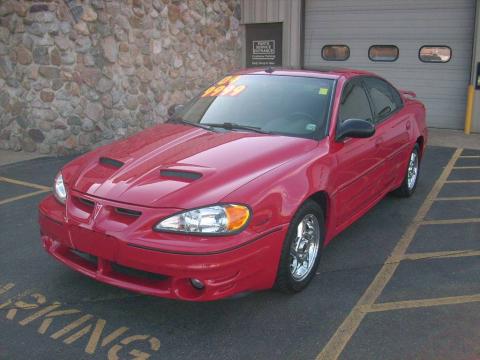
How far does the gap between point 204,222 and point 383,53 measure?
9062 mm

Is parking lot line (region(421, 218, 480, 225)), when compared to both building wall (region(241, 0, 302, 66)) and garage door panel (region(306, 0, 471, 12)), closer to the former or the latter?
garage door panel (region(306, 0, 471, 12))

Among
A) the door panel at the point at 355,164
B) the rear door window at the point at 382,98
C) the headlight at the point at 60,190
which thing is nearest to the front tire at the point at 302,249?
the door panel at the point at 355,164

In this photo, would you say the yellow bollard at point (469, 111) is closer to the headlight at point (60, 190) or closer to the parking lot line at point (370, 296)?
the parking lot line at point (370, 296)

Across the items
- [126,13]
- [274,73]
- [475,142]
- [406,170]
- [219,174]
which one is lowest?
[475,142]

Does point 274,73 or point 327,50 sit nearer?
point 274,73

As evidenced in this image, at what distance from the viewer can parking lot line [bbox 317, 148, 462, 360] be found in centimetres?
314

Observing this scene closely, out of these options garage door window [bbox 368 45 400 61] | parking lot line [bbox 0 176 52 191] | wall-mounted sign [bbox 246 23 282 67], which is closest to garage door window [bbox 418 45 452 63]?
garage door window [bbox 368 45 400 61]

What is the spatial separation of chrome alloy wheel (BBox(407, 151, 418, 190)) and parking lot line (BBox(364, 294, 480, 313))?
8.15ft

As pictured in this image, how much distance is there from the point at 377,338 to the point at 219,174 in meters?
1.38

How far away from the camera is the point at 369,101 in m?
5.07

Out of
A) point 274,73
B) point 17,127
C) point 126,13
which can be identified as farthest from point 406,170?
point 17,127

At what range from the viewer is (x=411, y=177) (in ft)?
20.4

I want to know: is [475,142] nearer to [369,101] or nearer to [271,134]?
[369,101]

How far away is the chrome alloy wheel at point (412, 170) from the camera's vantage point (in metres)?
6.12
